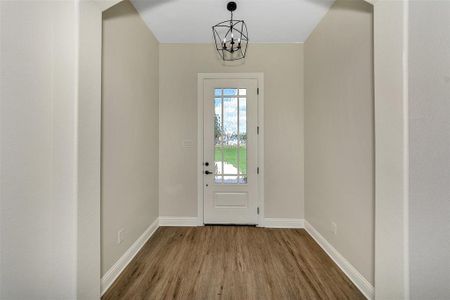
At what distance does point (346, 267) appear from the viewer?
6.61 feet

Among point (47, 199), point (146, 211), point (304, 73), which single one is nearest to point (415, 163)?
point (47, 199)

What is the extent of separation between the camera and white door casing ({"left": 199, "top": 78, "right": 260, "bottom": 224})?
3.24 m

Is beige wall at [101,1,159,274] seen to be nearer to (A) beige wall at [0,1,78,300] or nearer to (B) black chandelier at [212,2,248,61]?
(A) beige wall at [0,1,78,300]

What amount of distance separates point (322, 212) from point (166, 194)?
221 centimetres

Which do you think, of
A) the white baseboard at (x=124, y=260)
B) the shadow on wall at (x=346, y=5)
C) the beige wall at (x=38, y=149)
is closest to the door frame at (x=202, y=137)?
the white baseboard at (x=124, y=260)

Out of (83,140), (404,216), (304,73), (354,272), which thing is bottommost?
(354,272)

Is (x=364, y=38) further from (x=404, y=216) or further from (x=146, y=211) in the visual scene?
(x=146, y=211)

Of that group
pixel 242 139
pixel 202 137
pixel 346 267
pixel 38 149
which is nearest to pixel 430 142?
pixel 346 267

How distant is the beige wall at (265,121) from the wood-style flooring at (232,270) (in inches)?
23.2

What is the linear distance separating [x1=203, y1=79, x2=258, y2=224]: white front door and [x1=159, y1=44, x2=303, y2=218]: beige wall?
189 mm

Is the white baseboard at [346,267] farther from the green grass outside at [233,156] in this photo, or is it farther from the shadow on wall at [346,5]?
the shadow on wall at [346,5]

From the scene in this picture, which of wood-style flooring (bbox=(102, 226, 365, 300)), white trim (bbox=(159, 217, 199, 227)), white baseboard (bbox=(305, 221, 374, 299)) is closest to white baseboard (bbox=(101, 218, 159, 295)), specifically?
wood-style flooring (bbox=(102, 226, 365, 300))

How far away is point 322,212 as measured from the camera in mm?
2592

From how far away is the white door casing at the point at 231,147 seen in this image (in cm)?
324
